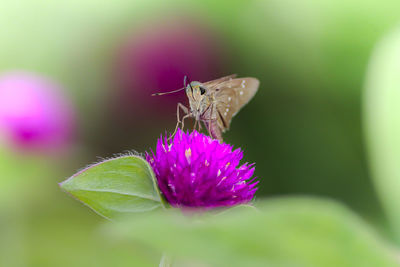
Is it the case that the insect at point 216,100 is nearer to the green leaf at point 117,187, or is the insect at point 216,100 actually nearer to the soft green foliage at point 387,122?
the green leaf at point 117,187

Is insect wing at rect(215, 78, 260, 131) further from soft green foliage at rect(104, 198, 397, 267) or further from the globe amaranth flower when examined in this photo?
soft green foliage at rect(104, 198, 397, 267)

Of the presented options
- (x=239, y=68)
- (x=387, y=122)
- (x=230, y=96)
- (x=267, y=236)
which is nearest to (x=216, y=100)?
(x=230, y=96)

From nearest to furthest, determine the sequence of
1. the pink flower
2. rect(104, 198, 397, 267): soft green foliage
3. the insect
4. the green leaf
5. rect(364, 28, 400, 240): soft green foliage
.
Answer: rect(104, 198, 397, 267): soft green foliage
the green leaf
the insect
the pink flower
rect(364, 28, 400, 240): soft green foliage

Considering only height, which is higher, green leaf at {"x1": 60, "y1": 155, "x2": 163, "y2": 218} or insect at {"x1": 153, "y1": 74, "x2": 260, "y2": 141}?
insect at {"x1": 153, "y1": 74, "x2": 260, "y2": 141}

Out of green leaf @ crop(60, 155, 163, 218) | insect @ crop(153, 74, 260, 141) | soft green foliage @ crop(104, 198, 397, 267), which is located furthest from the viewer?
insect @ crop(153, 74, 260, 141)

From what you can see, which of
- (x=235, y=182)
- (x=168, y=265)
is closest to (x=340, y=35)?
(x=235, y=182)

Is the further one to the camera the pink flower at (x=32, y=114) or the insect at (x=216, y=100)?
the pink flower at (x=32, y=114)

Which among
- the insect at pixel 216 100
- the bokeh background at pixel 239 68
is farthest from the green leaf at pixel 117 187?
the bokeh background at pixel 239 68

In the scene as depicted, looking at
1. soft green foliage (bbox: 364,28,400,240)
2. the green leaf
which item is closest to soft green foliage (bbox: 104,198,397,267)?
the green leaf
